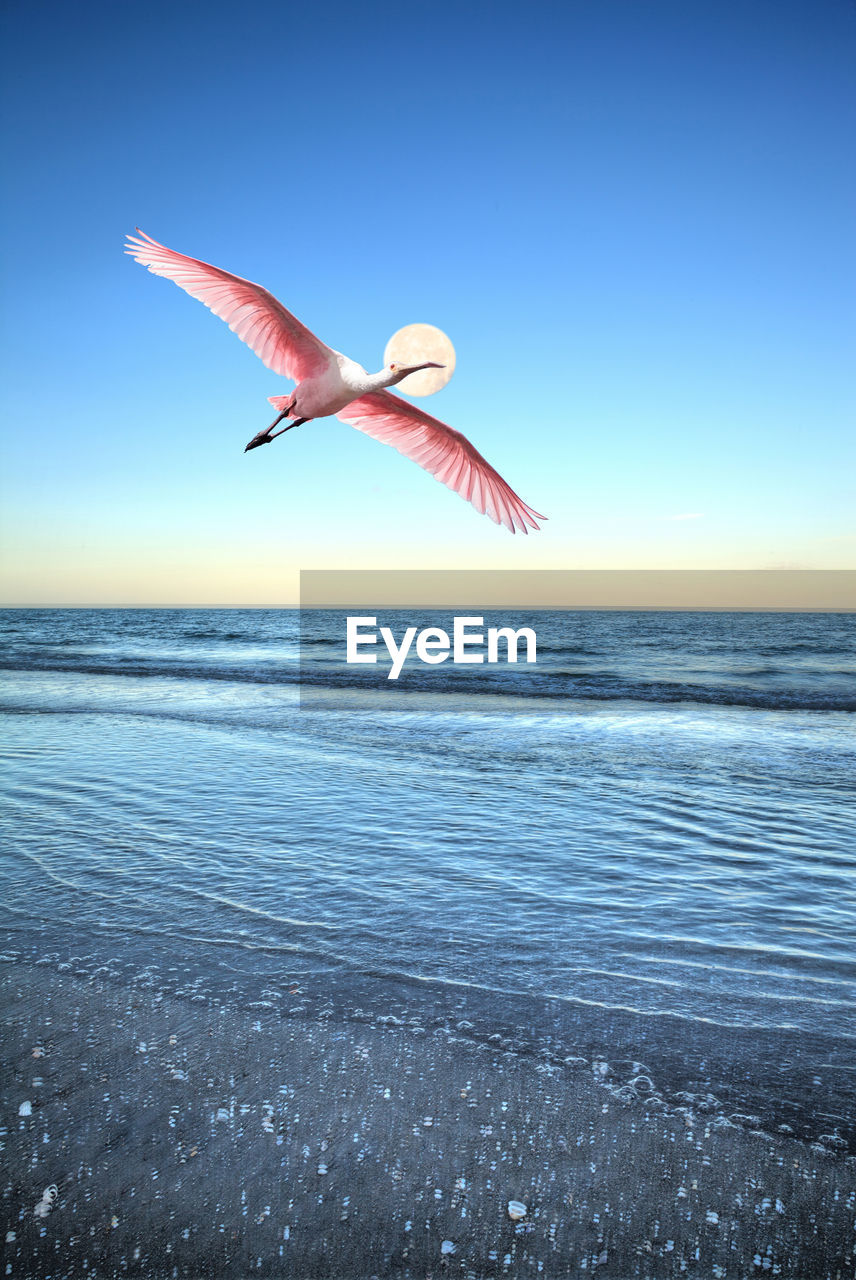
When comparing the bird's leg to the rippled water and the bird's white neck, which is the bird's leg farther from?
the rippled water

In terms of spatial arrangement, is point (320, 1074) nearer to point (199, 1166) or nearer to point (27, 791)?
point (199, 1166)

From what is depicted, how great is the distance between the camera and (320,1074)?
2.75m

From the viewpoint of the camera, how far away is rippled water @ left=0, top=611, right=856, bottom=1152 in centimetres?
316

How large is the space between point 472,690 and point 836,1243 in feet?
46.8

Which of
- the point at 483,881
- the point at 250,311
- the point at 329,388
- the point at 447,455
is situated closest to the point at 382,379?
the point at 329,388

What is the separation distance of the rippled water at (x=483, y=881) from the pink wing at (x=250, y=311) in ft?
9.47

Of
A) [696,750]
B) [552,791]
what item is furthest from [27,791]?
[696,750]

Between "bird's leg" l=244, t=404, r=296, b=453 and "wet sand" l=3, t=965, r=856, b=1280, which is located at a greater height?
"bird's leg" l=244, t=404, r=296, b=453

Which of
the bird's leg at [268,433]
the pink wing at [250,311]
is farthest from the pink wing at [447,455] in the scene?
the bird's leg at [268,433]

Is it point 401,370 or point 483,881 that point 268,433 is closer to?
point 401,370
